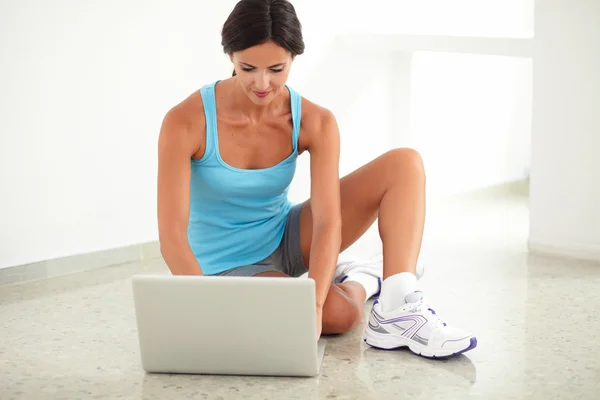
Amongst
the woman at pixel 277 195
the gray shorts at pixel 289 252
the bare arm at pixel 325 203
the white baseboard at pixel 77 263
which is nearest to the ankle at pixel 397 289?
the woman at pixel 277 195

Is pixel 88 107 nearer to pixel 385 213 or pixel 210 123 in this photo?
pixel 210 123

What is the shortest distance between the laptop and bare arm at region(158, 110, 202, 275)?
136mm

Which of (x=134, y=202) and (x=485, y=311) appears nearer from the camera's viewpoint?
(x=485, y=311)

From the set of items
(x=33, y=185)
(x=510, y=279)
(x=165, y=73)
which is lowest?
(x=510, y=279)

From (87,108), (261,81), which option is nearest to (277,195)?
(261,81)

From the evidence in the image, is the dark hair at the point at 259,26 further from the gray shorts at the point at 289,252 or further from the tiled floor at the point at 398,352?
the tiled floor at the point at 398,352

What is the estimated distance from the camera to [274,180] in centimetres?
208

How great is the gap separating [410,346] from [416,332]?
0.10 ft

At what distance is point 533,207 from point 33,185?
1.36 m

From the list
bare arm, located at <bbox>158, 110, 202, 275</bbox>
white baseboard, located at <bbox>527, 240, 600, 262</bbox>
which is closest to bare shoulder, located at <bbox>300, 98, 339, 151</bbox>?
bare arm, located at <bbox>158, 110, 202, 275</bbox>

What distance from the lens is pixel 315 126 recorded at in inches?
80.4

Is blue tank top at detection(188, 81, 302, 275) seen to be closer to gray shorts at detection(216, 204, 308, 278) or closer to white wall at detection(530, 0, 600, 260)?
gray shorts at detection(216, 204, 308, 278)

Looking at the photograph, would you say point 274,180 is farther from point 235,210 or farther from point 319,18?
point 319,18

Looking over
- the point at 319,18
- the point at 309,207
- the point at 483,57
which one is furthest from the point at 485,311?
the point at 483,57
